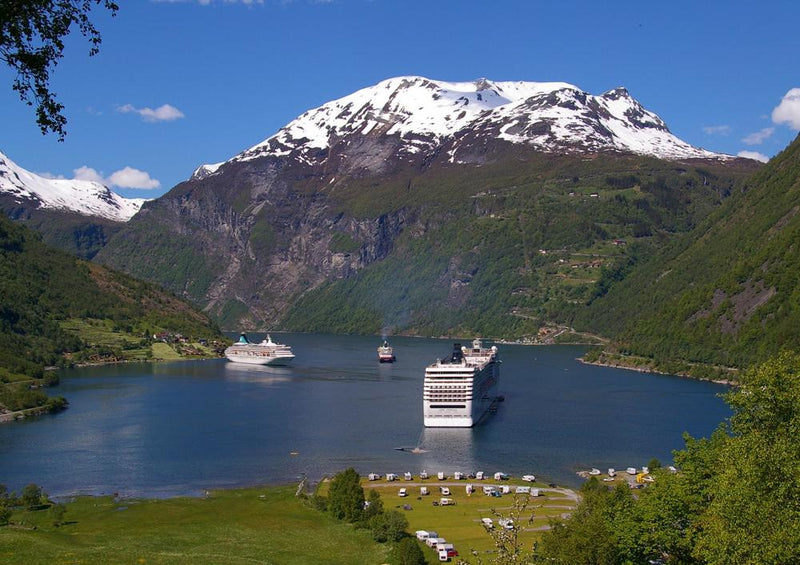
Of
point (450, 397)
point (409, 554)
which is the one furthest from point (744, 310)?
point (409, 554)

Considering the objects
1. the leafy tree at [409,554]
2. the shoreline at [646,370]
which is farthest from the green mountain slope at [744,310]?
the leafy tree at [409,554]

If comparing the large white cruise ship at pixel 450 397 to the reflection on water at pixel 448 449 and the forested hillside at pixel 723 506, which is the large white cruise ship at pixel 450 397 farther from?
the forested hillside at pixel 723 506

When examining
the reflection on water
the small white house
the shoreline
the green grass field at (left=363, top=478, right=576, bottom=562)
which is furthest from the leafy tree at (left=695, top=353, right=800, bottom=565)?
the shoreline

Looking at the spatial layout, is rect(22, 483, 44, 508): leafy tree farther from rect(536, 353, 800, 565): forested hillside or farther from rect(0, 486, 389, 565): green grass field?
rect(536, 353, 800, 565): forested hillside

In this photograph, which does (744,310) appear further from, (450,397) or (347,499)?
(347,499)

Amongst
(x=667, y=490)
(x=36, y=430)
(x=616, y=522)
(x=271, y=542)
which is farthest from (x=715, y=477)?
(x=36, y=430)

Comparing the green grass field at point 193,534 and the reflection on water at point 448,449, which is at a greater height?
the reflection on water at point 448,449
